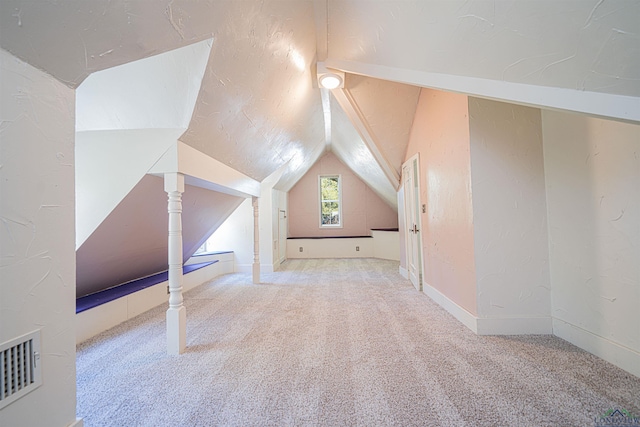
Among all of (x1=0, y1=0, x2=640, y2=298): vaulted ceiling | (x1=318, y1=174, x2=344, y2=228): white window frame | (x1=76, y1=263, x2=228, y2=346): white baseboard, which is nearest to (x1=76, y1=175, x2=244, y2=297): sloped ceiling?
(x1=0, y1=0, x2=640, y2=298): vaulted ceiling

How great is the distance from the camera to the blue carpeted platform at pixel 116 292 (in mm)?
2247

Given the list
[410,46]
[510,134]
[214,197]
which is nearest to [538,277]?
[510,134]

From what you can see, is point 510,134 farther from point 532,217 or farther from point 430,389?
point 430,389

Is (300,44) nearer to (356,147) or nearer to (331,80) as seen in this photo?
(331,80)

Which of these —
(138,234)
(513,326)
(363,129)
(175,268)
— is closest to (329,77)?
(363,129)

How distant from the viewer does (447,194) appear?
245cm

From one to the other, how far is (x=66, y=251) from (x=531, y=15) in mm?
2075

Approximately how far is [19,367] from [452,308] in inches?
110

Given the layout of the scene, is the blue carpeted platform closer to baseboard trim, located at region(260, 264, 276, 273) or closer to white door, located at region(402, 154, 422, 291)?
baseboard trim, located at region(260, 264, 276, 273)

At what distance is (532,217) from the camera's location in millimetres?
1974

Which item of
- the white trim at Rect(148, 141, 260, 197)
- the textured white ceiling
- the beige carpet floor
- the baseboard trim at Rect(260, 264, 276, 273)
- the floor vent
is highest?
the textured white ceiling

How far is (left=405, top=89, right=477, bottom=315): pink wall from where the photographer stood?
6.90 feet

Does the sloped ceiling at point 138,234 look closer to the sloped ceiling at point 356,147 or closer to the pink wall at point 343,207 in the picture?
the sloped ceiling at point 356,147

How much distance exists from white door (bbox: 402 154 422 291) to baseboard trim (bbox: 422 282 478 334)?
35 centimetres
